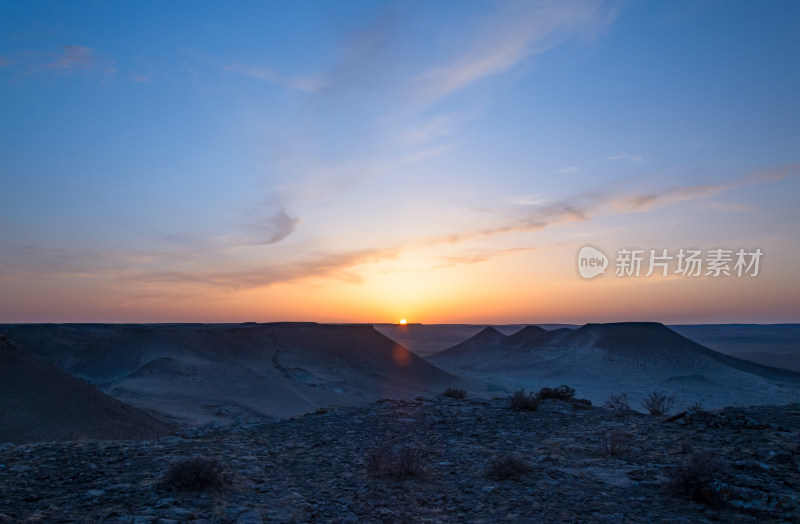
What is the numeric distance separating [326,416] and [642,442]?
6539 mm

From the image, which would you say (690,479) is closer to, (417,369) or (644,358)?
(417,369)

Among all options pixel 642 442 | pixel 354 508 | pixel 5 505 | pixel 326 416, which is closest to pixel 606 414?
pixel 642 442

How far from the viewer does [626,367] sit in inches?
1836

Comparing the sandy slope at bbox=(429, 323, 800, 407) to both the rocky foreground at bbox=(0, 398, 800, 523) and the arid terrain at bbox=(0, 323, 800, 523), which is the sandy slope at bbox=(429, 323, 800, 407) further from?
the rocky foreground at bbox=(0, 398, 800, 523)

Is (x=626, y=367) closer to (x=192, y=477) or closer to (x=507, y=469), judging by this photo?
(x=507, y=469)

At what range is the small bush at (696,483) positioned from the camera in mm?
5934

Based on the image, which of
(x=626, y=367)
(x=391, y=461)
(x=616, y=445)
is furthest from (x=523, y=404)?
(x=626, y=367)

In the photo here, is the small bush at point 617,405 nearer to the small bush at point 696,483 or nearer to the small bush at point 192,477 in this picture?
the small bush at point 696,483

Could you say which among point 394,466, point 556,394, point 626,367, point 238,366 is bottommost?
point 238,366

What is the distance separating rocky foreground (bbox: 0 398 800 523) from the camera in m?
5.75

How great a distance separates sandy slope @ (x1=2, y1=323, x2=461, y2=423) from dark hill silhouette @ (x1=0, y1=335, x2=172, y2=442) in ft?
18.2

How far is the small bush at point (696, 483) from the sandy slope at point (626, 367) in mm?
28973

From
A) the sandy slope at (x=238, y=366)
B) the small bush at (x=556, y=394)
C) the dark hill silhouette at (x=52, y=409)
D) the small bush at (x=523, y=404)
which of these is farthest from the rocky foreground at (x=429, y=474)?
the sandy slope at (x=238, y=366)

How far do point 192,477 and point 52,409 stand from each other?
347 inches
